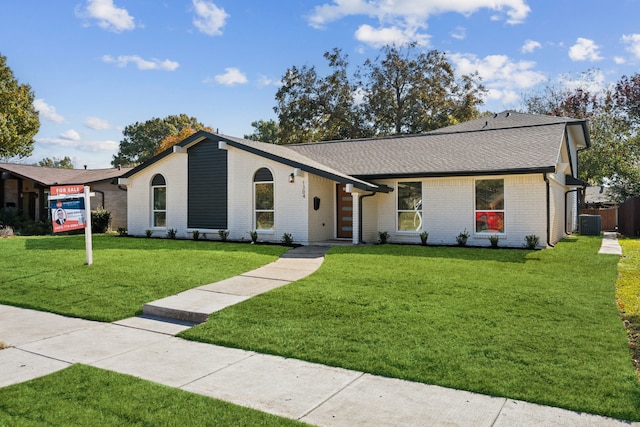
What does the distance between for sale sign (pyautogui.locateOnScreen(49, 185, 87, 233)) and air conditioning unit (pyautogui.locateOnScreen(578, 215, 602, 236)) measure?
2032cm

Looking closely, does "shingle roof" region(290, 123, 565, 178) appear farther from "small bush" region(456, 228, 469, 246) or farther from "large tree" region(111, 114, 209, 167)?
"large tree" region(111, 114, 209, 167)

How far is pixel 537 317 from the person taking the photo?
6.46 m

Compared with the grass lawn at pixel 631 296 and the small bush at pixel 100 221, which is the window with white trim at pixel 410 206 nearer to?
the grass lawn at pixel 631 296

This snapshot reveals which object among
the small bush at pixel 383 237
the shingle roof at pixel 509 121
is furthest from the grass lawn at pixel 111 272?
the shingle roof at pixel 509 121

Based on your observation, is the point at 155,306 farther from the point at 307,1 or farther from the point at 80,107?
the point at 80,107

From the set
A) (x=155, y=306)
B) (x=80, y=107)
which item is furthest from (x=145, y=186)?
(x=155, y=306)

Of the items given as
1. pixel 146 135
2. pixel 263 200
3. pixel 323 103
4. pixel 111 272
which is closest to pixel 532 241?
pixel 263 200

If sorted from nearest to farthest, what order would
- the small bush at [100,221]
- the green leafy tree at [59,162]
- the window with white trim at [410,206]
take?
the window with white trim at [410,206], the small bush at [100,221], the green leafy tree at [59,162]

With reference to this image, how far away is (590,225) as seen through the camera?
20672mm

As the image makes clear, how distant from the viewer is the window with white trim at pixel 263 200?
1593 centimetres

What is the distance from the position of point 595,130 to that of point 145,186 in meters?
34.6

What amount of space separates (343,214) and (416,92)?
74.2ft

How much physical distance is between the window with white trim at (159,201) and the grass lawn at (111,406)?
552 inches

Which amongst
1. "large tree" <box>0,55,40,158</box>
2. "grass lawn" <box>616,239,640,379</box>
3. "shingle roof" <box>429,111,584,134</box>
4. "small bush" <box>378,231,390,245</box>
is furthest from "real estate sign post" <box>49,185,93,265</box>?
"large tree" <box>0,55,40,158</box>
